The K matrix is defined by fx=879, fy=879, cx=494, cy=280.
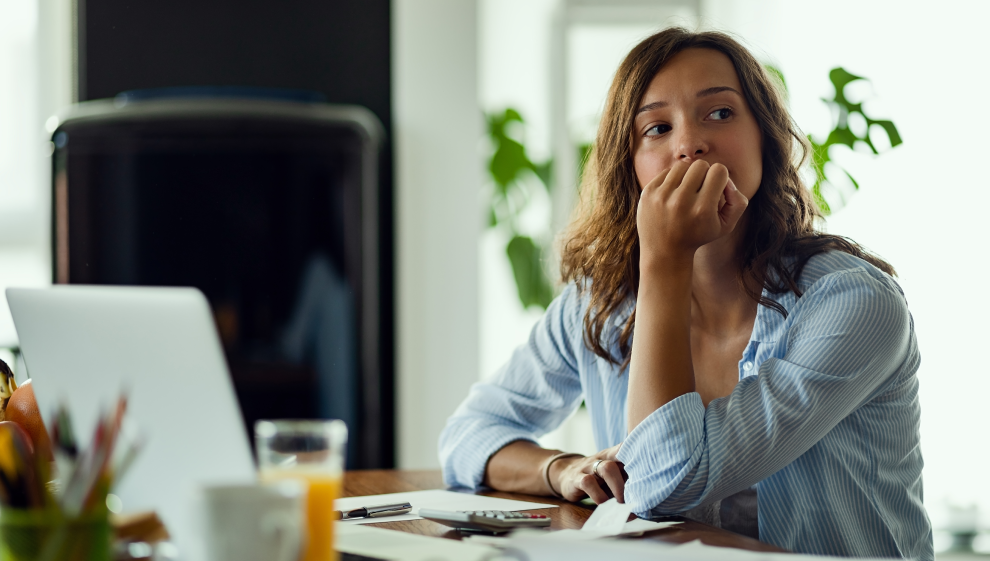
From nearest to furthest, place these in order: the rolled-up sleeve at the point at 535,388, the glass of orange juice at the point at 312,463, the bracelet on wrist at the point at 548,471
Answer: the glass of orange juice at the point at 312,463
the bracelet on wrist at the point at 548,471
the rolled-up sleeve at the point at 535,388

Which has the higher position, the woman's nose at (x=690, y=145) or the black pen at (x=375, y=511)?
the woman's nose at (x=690, y=145)

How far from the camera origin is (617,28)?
3.24m

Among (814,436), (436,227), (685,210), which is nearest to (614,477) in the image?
(814,436)

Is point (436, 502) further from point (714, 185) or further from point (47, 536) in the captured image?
point (47, 536)

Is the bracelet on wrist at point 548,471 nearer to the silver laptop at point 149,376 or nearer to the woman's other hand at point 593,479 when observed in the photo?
the woman's other hand at point 593,479

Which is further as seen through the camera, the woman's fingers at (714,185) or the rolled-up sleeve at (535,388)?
the rolled-up sleeve at (535,388)

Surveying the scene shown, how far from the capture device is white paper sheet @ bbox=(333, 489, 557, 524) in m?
1.08

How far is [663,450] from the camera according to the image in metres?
1.02

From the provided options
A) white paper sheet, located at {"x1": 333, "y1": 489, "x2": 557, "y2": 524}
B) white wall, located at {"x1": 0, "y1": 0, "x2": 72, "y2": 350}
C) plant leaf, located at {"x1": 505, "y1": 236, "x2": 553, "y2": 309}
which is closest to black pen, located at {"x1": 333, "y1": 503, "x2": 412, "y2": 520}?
white paper sheet, located at {"x1": 333, "y1": 489, "x2": 557, "y2": 524}

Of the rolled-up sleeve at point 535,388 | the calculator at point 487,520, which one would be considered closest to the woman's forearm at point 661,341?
the calculator at point 487,520

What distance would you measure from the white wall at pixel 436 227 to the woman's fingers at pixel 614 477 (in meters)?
1.58

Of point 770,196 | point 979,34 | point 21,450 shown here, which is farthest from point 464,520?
point 979,34

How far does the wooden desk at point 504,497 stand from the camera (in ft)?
2.88

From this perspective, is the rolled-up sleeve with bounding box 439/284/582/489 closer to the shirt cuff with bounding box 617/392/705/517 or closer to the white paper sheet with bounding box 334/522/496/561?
the shirt cuff with bounding box 617/392/705/517
